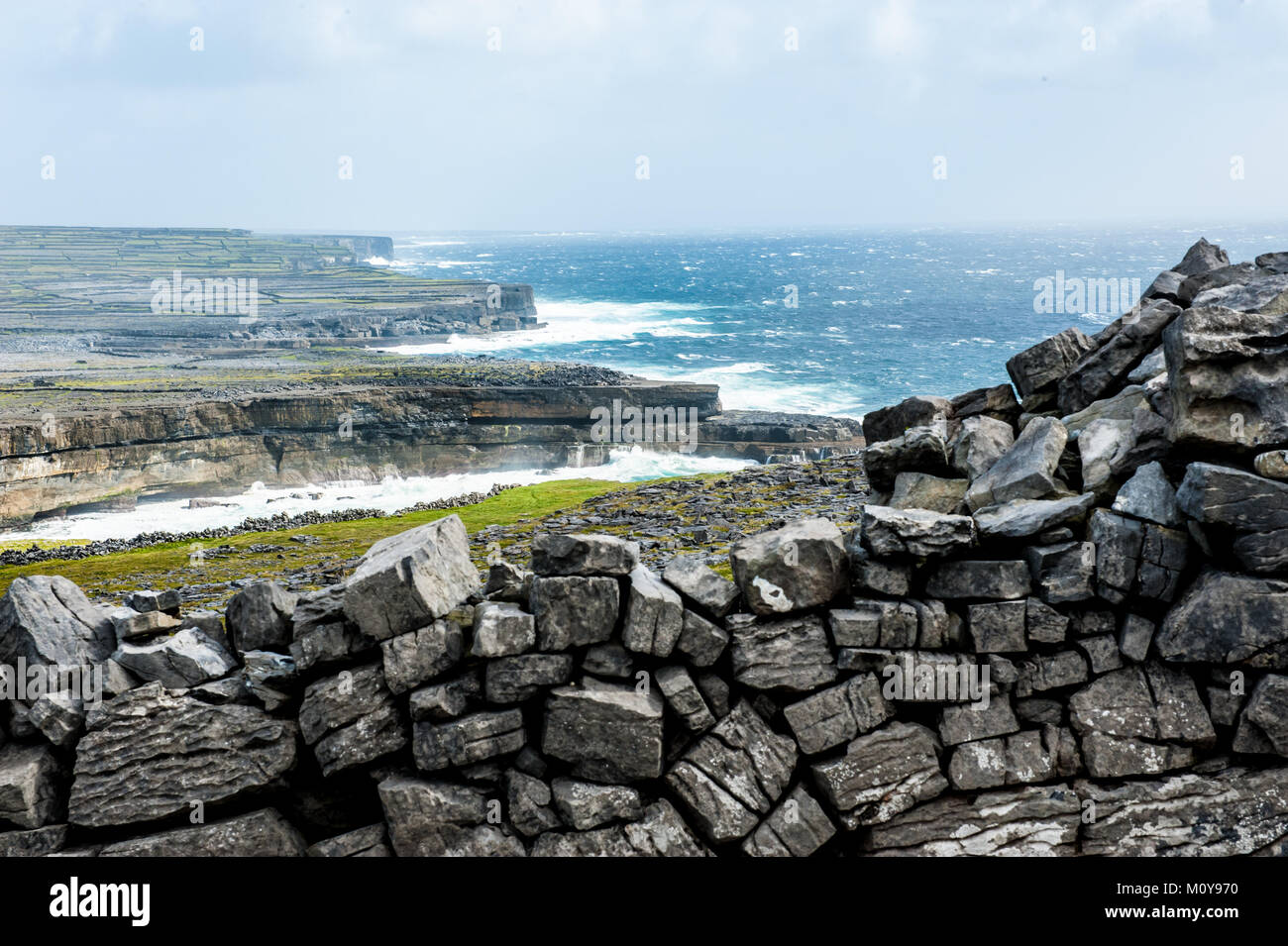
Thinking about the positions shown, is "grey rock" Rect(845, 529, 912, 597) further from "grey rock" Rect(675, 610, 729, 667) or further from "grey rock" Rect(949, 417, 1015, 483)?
"grey rock" Rect(949, 417, 1015, 483)

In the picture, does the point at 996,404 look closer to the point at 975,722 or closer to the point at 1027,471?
the point at 1027,471

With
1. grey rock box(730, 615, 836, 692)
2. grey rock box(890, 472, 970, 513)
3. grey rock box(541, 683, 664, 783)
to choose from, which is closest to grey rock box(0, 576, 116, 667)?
grey rock box(541, 683, 664, 783)

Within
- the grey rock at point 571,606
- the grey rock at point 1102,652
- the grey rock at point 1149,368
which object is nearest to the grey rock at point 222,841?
the grey rock at point 571,606

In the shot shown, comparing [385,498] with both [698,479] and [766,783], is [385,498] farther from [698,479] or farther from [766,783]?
[766,783]

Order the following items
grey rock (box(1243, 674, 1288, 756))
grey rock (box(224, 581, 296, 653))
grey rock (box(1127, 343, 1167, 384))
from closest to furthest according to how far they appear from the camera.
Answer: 1. grey rock (box(1243, 674, 1288, 756))
2. grey rock (box(224, 581, 296, 653))
3. grey rock (box(1127, 343, 1167, 384))

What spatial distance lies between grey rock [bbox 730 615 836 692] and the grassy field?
351 inches

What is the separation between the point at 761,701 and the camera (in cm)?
1477

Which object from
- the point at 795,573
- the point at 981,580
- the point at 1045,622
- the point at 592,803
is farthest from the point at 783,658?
the point at 1045,622

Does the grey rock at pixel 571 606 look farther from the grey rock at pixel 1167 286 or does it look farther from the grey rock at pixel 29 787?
the grey rock at pixel 1167 286

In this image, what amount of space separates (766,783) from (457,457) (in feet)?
263

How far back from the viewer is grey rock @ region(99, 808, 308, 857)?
1363 cm

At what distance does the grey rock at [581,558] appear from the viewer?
47.3 ft

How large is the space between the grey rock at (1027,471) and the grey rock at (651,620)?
6.03m
